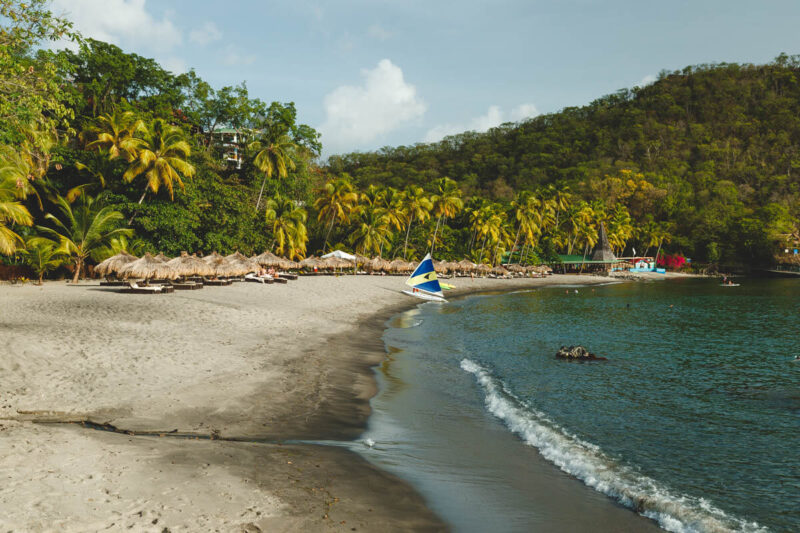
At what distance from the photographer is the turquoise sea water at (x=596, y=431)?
22.4 feet

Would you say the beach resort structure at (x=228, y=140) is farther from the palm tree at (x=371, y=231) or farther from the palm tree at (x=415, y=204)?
the palm tree at (x=415, y=204)

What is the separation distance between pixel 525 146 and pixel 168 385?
144 metres

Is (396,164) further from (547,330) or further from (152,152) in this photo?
(547,330)

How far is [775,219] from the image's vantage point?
90.6 m

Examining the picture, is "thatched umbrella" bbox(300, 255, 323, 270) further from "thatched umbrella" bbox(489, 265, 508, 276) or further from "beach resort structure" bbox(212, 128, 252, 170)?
"thatched umbrella" bbox(489, 265, 508, 276)

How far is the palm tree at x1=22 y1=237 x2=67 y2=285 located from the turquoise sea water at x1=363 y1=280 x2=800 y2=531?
75.3ft

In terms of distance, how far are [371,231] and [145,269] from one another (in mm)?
36164

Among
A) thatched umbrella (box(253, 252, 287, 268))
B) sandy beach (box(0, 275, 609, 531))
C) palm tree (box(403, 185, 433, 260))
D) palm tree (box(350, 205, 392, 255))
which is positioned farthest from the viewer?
palm tree (box(403, 185, 433, 260))

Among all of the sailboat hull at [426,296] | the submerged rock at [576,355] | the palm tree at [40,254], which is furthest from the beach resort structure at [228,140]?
the submerged rock at [576,355]

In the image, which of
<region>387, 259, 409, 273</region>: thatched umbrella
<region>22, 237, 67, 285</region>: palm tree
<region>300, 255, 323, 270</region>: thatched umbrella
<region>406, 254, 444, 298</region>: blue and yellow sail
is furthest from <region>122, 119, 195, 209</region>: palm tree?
<region>387, 259, 409, 273</region>: thatched umbrella

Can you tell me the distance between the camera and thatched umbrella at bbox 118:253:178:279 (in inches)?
1031

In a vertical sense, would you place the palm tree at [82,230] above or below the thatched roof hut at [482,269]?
above

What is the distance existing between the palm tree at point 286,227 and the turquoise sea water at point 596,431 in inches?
1197

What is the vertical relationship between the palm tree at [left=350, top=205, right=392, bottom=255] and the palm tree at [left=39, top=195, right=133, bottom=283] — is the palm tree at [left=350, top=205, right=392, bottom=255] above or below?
above
